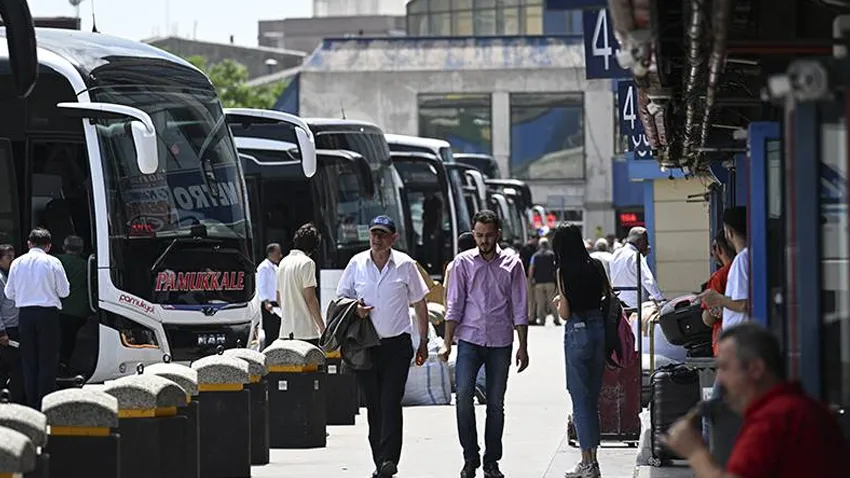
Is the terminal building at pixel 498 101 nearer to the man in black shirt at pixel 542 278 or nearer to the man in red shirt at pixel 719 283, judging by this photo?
the man in black shirt at pixel 542 278

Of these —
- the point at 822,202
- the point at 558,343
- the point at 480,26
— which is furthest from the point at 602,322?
the point at 480,26

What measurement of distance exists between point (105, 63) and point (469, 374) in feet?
21.3

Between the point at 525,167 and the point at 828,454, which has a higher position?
the point at 525,167

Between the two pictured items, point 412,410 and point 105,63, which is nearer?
point 105,63

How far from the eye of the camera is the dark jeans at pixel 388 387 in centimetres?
1338

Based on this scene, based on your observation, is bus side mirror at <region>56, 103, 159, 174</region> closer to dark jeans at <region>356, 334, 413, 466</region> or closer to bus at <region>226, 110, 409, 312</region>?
dark jeans at <region>356, 334, 413, 466</region>

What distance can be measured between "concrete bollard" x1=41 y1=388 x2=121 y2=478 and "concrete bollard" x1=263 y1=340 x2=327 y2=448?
212 inches

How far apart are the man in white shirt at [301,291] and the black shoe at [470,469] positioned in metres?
4.32

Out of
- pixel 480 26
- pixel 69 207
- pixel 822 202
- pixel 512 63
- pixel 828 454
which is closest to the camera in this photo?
pixel 828 454

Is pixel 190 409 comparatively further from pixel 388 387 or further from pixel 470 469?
pixel 470 469

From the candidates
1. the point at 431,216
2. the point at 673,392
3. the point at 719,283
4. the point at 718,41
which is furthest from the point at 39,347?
the point at 431,216

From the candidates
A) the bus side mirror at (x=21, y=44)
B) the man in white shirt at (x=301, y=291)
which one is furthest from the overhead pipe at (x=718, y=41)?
the man in white shirt at (x=301, y=291)

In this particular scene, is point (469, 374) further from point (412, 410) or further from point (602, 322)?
point (412, 410)

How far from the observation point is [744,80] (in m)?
10.8
